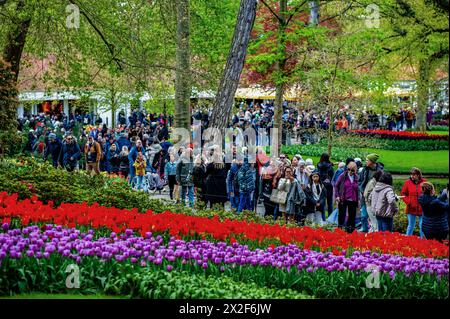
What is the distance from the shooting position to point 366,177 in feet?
56.6

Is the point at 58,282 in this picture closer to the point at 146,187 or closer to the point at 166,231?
the point at 166,231

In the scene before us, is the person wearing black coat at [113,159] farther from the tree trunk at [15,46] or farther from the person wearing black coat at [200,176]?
the person wearing black coat at [200,176]

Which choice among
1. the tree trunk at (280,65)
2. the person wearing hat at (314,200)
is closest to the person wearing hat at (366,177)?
the person wearing hat at (314,200)

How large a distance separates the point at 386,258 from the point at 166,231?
9.34ft

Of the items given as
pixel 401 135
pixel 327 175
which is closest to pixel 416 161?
pixel 401 135

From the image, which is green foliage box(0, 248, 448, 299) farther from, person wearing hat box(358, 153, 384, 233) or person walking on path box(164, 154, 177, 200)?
person walking on path box(164, 154, 177, 200)

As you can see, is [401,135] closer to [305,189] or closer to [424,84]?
[424,84]

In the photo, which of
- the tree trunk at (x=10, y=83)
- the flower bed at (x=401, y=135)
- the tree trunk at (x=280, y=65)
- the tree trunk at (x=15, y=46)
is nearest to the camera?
the tree trunk at (x=10, y=83)

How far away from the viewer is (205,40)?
1042 inches

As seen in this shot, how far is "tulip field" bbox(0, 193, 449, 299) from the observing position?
814cm

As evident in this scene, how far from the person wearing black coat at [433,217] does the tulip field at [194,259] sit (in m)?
1.89

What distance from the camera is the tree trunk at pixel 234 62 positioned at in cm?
1877

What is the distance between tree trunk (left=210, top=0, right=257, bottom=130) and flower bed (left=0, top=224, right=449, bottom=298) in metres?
9.19
